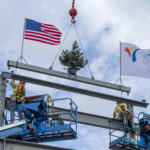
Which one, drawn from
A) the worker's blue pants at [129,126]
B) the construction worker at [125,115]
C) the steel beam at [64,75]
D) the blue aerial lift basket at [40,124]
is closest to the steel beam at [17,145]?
the blue aerial lift basket at [40,124]

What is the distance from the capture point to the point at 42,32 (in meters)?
19.7

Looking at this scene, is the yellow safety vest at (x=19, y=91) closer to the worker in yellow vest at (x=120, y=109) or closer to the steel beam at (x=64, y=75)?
the steel beam at (x=64, y=75)

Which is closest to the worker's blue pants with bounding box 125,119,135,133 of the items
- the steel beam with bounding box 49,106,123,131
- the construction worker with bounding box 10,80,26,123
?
the steel beam with bounding box 49,106,123,131

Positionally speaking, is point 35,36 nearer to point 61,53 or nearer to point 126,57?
point 61,53

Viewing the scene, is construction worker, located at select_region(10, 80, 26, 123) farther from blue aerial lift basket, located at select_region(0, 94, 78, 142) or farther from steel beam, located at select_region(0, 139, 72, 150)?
steel beam, located at select_region(0, 139, 72, 150)

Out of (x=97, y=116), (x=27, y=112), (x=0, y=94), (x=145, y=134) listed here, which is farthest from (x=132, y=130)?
(x=0, y=94)

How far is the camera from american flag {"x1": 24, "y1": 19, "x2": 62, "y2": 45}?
19516mm

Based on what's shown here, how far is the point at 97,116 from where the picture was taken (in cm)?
1981

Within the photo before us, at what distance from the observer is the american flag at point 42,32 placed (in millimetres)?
19516

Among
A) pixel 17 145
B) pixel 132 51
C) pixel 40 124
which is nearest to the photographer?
pixel 17 145

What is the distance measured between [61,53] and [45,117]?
4.46 metres

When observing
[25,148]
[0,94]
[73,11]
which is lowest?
[25,148]

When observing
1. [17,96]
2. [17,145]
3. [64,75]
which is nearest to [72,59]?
[64,75]

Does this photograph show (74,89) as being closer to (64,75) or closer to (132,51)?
(64,75)
